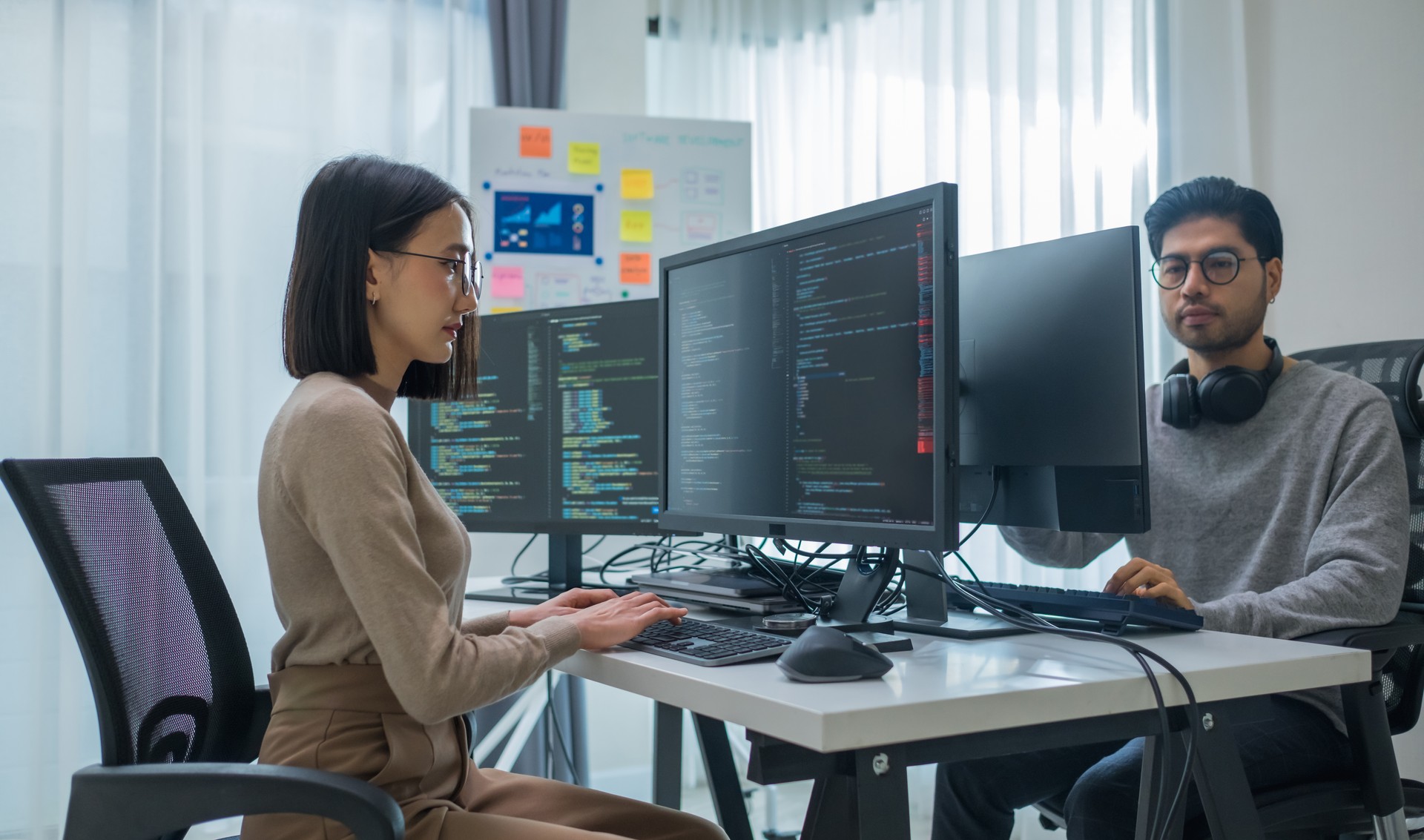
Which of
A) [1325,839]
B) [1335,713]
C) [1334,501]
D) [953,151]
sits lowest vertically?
[1325,839]

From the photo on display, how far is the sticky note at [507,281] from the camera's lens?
Answer: 2.72m

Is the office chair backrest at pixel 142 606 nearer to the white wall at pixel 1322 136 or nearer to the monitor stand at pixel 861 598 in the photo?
the monitor stand at pixel 861 598

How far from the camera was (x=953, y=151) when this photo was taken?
2.96 meters

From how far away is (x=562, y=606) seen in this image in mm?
1400

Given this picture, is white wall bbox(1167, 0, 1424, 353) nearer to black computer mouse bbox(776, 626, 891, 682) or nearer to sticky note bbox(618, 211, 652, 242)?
sticky note bbox(618, 211, 652, 242)

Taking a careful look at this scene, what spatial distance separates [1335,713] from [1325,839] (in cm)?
17

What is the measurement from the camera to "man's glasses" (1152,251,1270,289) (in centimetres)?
172

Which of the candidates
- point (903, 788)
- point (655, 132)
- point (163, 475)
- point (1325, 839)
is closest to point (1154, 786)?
point (903, 788)

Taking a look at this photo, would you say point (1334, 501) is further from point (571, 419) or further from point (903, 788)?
point (571, 419)

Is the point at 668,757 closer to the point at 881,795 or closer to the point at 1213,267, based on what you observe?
the point at 881,795

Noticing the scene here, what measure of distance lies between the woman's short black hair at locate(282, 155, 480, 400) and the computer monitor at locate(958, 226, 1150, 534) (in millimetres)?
697

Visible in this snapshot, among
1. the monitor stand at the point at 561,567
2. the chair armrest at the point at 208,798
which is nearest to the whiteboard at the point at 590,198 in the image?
the monitor stand at the point at 561,567

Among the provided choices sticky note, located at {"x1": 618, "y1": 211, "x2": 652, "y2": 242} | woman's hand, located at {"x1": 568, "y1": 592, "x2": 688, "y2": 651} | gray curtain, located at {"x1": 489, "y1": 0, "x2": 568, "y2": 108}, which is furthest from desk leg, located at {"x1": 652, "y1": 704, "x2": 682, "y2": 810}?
gray curtain, located at {"x1": 489, "y1": 0, "x2": 568, "y2": 108}

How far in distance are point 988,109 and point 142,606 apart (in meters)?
2.53
